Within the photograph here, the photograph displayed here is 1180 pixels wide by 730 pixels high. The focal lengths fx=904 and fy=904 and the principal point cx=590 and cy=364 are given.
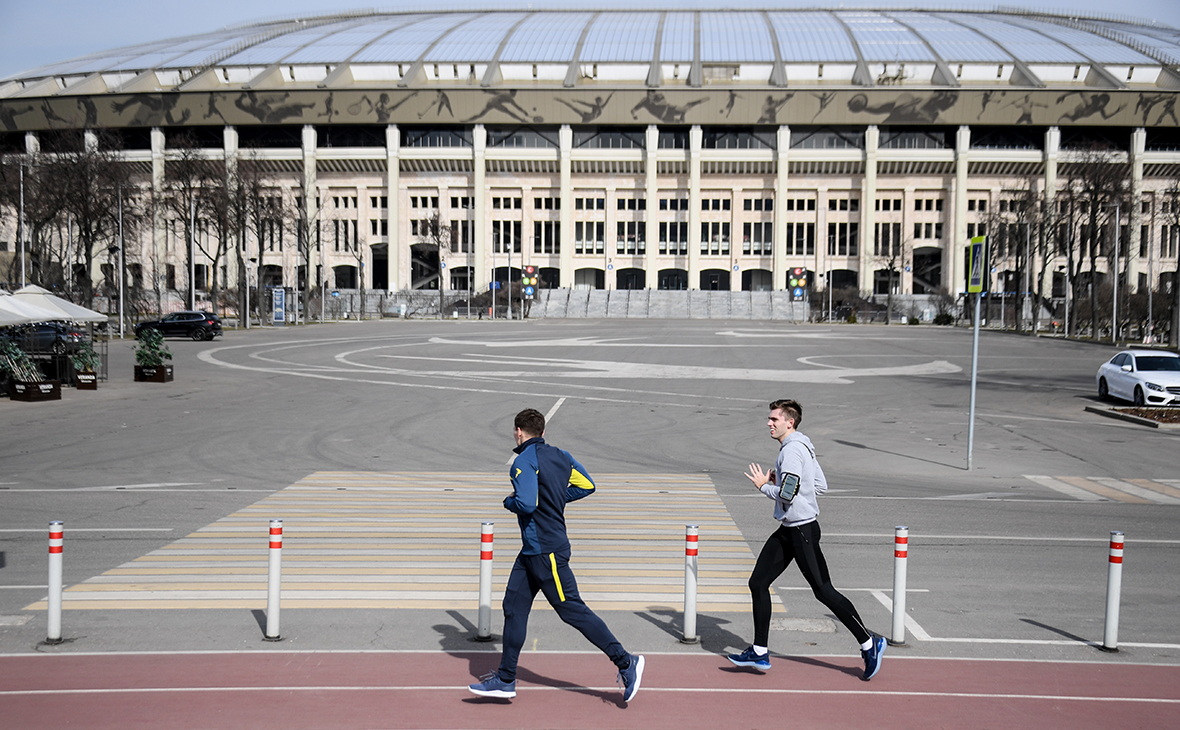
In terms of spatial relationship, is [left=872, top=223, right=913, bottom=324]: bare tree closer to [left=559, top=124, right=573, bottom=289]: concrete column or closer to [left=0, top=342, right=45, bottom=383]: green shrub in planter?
[left=559, top=124, right=573, bottom=289]: concrete column

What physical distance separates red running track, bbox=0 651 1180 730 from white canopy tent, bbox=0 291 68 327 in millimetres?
22206

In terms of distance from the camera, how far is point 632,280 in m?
111

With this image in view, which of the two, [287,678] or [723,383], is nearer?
[287,678]

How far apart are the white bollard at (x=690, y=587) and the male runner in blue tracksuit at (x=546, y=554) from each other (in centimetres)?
116

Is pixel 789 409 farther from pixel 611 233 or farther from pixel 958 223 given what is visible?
pixel 958 223

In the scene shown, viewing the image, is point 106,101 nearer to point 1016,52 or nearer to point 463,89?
point 463,89

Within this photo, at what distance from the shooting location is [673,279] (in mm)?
111500

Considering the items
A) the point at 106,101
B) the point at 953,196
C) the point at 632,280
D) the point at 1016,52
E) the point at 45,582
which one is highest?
the point at 1016,52

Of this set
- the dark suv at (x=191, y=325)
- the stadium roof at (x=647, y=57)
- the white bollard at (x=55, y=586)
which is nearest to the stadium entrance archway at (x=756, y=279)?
the stadium roof at (x=647, y=57)

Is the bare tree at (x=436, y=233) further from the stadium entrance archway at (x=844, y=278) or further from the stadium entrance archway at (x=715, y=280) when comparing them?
the stadium entrance archway at (x=844, y=278)

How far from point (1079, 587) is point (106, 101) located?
4624 inches

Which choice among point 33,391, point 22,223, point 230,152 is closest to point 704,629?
point 33,391

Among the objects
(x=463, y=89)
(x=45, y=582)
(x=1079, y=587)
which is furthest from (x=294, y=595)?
(x=463, y=89)

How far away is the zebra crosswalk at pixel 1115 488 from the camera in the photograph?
1403 centimetres
